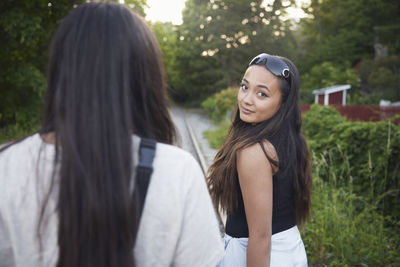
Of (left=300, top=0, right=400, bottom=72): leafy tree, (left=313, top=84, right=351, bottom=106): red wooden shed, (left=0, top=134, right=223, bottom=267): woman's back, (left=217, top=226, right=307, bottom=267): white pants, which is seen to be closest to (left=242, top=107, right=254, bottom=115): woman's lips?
(left=217, top=226, right=307, bottom=267): white pants

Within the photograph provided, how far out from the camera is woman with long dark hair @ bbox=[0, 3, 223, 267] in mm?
965

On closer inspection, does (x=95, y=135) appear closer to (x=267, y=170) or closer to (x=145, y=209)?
(x=145, y=209)

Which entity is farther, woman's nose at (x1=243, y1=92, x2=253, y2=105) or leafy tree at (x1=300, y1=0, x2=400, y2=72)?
leafy tree at (x1=300, y1=0, x2=400, y2=72)

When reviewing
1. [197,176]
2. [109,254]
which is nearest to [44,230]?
[109,254]

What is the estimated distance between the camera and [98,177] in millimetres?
965

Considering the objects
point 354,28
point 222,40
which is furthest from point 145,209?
point 354,28

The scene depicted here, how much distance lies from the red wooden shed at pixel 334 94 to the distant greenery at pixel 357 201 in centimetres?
1617

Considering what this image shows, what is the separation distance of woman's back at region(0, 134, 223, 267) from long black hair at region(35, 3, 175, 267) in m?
0.05

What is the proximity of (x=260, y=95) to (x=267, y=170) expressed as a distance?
0.43m

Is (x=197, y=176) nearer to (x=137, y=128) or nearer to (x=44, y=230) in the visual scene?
(x=137, y=128)

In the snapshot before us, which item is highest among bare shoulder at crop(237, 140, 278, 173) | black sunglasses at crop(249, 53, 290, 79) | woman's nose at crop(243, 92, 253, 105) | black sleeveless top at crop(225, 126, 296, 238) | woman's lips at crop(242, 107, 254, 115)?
black sunglasses at crop(249, 53, 290, 79)

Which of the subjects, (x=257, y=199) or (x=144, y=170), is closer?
(x=144, y=170)

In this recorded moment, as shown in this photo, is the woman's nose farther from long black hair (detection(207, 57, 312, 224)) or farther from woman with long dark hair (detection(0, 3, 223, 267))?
woman with long dark hair (detection(0, 3, 223, 267))

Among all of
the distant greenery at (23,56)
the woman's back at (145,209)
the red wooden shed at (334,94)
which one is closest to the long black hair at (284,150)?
the woman's back at (145,209)
